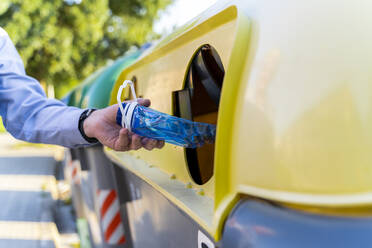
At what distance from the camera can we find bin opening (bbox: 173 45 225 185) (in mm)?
1670

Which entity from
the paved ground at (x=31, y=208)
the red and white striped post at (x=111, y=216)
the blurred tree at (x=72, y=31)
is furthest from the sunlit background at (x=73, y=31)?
the red and white striped post at (x=111, y=216)

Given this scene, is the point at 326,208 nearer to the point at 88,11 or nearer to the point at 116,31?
the point at 88,11

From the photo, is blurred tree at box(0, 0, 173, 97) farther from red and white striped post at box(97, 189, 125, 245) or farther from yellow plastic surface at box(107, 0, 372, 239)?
yellow plastic surface at box(107, 0, 372, 239)

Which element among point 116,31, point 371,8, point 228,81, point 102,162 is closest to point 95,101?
point 102,162

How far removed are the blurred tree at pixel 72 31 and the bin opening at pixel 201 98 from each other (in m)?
8.77

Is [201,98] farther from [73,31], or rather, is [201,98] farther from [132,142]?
[73,31]

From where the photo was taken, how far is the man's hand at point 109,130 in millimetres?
1715

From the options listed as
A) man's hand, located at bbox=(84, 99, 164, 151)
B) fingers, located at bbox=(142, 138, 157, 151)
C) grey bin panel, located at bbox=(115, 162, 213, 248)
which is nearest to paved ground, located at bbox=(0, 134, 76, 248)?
grey bin panel, located at bbox=(115, 162, 213, 248)

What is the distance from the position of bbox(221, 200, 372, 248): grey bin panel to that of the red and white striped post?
2280 millimetres

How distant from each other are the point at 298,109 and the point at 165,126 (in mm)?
714

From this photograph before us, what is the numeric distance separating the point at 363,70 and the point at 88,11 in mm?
13153

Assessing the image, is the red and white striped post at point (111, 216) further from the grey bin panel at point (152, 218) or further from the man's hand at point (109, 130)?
the man's hand at point (109, 130)

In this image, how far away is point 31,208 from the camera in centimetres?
648

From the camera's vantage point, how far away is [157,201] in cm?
190
